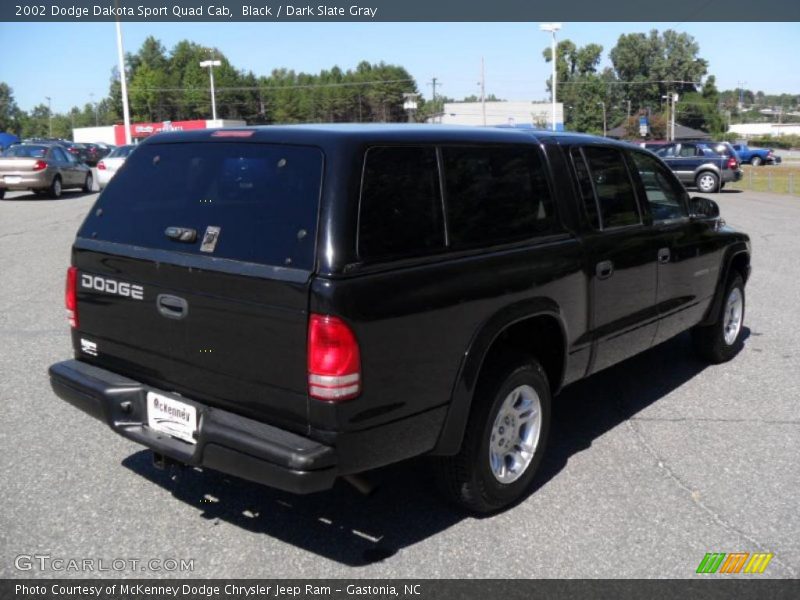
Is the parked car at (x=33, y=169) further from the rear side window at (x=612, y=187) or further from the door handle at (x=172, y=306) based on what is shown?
the door handle at (x=172, y=306)

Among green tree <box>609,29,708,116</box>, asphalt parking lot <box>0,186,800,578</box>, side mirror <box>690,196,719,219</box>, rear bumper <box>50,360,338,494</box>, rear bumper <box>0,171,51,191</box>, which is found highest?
green tree <box>609,29,708,116</box>

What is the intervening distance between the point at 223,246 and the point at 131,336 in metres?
0.76

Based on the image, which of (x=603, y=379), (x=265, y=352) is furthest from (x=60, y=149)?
(x=265, y=352)

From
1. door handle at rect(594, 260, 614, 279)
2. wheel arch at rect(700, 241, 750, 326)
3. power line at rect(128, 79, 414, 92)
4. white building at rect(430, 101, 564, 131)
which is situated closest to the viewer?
door handle at rect(594, 260, 614, 279)

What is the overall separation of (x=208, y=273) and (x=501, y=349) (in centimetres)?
151

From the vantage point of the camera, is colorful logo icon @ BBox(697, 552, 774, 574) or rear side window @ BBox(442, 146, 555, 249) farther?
rear side window @ BBox(442, 146, 555, 249)

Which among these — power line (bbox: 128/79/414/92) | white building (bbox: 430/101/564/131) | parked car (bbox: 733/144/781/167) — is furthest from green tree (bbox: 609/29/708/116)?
parked car (bbox: 733/144/781/167)

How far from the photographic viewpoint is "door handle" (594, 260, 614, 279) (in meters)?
4.60

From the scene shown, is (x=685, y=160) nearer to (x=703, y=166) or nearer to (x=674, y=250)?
(x=703, y=166)

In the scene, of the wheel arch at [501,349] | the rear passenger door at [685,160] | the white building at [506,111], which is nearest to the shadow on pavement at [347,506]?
the wheel arch at [501,349]

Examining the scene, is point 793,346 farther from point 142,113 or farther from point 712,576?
point 142,113

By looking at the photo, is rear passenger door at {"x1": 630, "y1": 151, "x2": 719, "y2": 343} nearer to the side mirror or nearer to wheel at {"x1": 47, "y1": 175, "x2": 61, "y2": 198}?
the side mirror

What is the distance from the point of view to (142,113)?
106875 millimetres

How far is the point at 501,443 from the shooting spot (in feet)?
13.2
